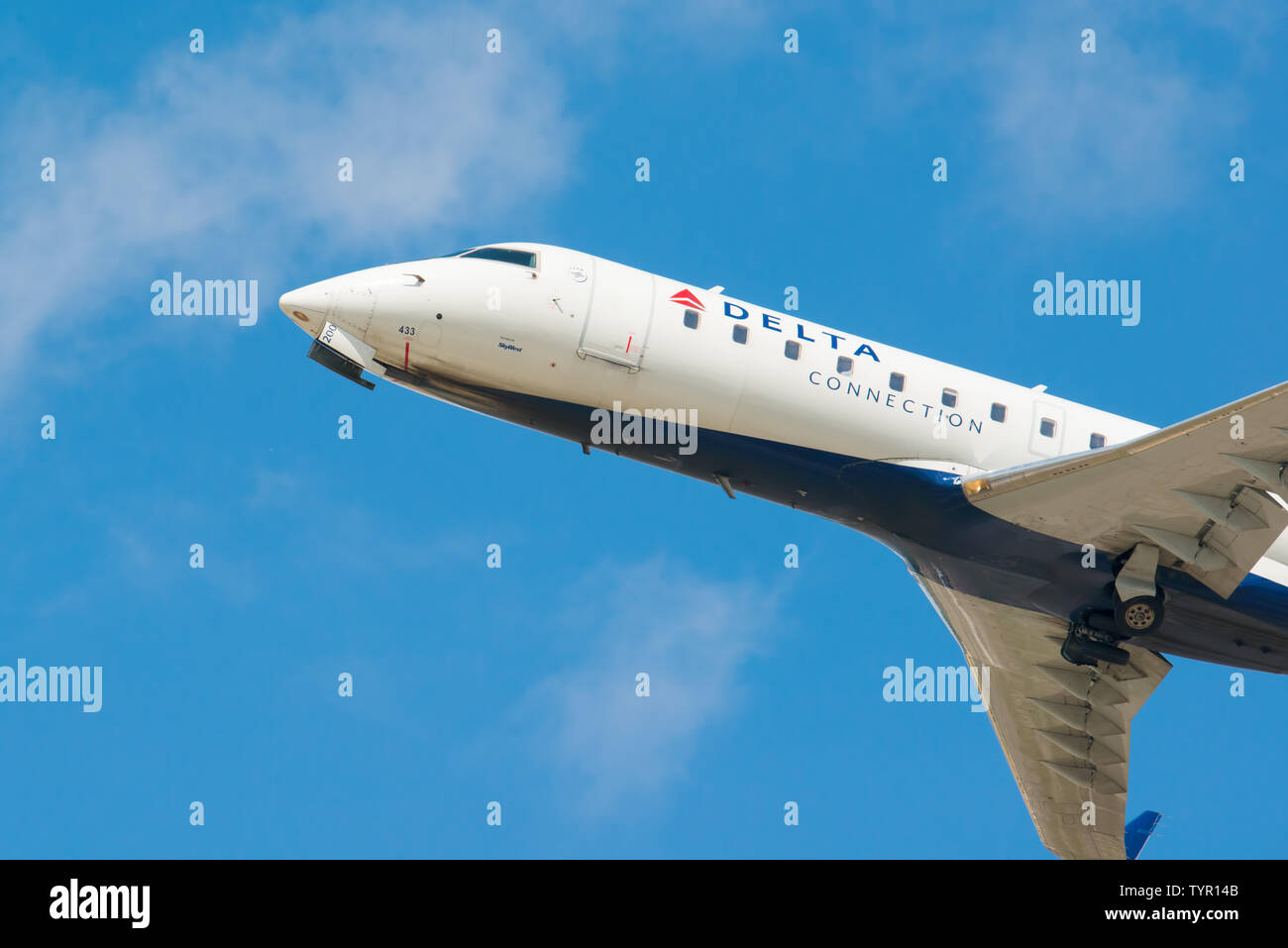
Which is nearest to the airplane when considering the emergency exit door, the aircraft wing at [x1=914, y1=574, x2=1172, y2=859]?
the emergency exit door

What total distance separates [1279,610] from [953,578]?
581cm

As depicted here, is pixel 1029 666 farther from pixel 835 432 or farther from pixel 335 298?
pixel 335 298

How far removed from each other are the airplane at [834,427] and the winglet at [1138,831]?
8155mm

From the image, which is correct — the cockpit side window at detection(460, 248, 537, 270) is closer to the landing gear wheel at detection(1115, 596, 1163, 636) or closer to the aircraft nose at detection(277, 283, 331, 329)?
the aircraft nose at detection(277, 283, 331, 329)

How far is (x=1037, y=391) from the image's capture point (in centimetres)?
2645

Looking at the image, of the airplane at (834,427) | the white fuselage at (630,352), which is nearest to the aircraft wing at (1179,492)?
the airplane at (834,427)

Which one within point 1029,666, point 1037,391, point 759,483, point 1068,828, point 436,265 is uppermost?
point 436,265

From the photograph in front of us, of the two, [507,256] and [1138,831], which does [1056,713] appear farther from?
[507,256]

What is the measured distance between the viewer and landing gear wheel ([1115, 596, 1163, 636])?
81.9 feet

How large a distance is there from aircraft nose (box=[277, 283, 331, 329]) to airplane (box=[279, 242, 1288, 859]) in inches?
1.4

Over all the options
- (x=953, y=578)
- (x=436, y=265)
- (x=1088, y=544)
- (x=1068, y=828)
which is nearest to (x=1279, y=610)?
(x=1088, y=544)

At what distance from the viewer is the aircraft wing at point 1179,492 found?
890 inches

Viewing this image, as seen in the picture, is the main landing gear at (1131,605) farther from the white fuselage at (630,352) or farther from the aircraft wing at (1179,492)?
the white fuselage at (630,352)

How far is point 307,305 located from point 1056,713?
1788cm
